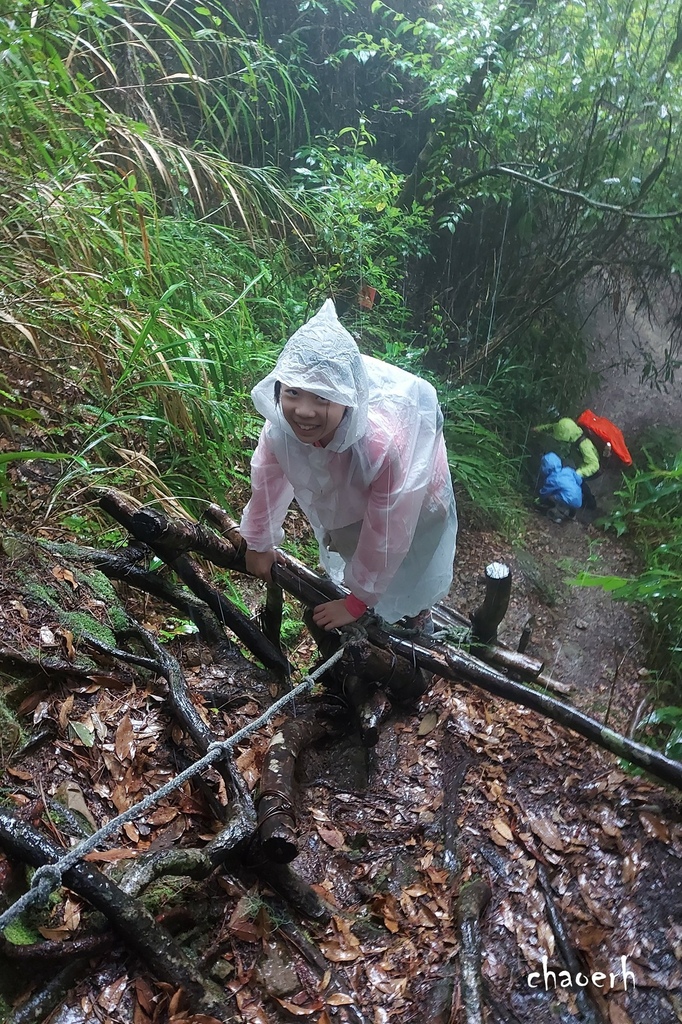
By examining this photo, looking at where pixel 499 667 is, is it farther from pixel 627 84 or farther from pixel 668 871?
pixel 627 84

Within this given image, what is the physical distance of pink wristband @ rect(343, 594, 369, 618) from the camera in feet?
6.38

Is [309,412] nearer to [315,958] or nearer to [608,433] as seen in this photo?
[315,958]

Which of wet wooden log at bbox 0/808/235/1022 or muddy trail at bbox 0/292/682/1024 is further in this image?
muddy trail at bbox 0/292/682/1024

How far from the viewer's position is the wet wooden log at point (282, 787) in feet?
4.57

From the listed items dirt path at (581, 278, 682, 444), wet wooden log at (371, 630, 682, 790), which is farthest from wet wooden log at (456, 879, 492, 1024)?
dirt path at (581, 278, 682, 444)

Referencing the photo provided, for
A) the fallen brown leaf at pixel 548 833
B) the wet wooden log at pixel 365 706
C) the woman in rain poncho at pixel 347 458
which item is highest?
the woman in rain poncho at pixel 347 458

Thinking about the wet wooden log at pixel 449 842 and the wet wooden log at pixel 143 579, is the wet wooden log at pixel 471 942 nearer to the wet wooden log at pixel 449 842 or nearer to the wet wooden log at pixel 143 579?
the wet wooden log at pixel 449 842

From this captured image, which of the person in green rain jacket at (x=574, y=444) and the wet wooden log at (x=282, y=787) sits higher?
the wet wooden log at (x=282, y=787)

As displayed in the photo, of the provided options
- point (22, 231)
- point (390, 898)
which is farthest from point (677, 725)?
point (22, 231)

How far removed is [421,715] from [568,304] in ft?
14.9

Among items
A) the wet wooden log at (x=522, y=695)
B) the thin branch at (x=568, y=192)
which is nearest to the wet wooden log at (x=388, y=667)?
the wet wooden log at (x=522, y=695)

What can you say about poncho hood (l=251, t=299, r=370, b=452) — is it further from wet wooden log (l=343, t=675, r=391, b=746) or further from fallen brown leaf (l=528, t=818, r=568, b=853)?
fallen brown leaf (l=528, t=818, r=568, b=853)

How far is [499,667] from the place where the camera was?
9.78 feet

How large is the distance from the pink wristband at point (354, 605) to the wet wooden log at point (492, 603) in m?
1.05
